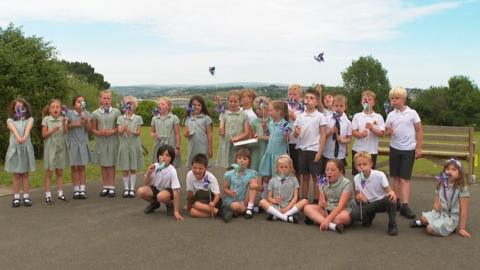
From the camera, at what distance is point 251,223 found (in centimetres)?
645

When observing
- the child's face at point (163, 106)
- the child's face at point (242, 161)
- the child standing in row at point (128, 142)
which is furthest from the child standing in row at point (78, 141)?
the child's face at point (242, 161)

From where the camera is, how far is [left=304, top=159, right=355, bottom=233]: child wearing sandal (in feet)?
20.2


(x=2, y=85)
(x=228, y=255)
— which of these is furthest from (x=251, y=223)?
(x=2, y=85)

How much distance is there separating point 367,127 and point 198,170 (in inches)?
101

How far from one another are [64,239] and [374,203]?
12.4 ft

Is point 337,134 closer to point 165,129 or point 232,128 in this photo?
point 232,128

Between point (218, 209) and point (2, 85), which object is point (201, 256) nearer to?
point (218, 209)

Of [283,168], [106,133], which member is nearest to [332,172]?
[283,168]

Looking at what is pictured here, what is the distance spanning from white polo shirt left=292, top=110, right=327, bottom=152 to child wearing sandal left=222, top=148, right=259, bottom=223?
33.0 inches

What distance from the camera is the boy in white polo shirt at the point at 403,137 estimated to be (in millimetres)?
7074

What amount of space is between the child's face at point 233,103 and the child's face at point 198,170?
1.26 meters

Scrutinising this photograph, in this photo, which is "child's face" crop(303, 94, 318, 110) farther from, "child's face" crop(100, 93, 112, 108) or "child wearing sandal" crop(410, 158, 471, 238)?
"child's face" crop(100, 93, 112, 108)

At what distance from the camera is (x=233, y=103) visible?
765cm

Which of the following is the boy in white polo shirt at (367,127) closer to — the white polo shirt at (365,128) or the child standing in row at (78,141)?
the white polo shirt at (365,128)
